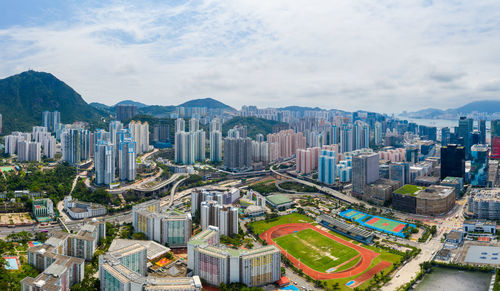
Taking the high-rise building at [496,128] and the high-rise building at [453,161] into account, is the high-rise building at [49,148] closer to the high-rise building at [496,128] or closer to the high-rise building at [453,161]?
the high-rise building at [453,161]

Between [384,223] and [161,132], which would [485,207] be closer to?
[384,223]

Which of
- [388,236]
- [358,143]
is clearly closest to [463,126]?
[358,143]

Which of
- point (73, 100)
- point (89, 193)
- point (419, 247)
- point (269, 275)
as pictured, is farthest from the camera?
point (73, 100)

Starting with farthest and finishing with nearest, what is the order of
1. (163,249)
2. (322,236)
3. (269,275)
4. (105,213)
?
(105,213) → (322,236) → (163,249) → (269,275)

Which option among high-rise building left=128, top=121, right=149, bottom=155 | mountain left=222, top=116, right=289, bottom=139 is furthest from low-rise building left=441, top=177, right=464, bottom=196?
mountain left=222, top=116, right=289, bottom=139

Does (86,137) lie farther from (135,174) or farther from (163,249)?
(163,249)

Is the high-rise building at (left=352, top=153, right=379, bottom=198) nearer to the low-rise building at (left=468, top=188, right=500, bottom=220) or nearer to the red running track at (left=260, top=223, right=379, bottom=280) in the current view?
the low-rise building at (left=468, top=188, right=500, bottom=220)

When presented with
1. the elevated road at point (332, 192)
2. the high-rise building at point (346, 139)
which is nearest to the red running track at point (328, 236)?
the elevated road at point (332, 192)
